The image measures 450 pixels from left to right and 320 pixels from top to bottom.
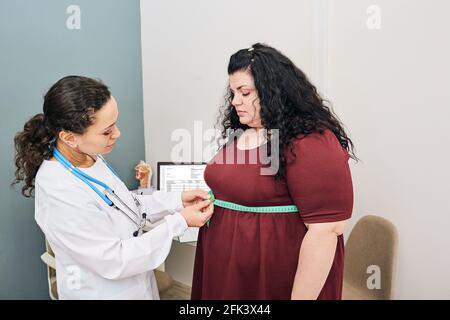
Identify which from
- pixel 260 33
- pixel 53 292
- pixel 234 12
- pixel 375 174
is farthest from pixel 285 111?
pixel 53 292

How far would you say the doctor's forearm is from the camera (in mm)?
991

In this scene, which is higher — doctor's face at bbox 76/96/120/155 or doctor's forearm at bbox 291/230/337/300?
doctor's face at bbox 76/96/120/155

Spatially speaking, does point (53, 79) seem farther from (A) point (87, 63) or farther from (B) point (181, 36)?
(B) point (181, 36)

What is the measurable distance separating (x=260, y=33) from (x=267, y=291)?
1.34 metres

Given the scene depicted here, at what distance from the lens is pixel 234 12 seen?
82.2 inches

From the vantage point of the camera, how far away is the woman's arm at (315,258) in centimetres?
99

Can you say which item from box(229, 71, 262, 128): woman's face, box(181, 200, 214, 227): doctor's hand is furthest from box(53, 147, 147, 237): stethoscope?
box(229, 71, 262, 128): woman's face

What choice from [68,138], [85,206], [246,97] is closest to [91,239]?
[85,206]

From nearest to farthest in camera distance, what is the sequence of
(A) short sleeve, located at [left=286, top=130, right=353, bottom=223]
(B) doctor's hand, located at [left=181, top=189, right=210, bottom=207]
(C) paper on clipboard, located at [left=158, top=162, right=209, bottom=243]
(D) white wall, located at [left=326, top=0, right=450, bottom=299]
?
(A) short sleeve, located at [left=286, top=130, right=353, bottom=223] < (B) doctor's hand, located at [left=181, top=189, right=210, bottom=207] < (D) white wall, located at [left=326, top=0, right=450, bottom=299] < (C) paper on clipboard, located at [left=158, top=162, right=209, bottom=243]

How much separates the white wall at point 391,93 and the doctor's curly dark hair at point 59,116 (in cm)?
107

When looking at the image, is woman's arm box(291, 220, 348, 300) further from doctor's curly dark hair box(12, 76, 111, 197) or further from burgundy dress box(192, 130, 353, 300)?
doctor's curly dark hair box(12, 76, 111, 197)

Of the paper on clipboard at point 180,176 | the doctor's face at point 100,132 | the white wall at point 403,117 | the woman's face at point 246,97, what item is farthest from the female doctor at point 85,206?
the paper on clipboard at point 180,176

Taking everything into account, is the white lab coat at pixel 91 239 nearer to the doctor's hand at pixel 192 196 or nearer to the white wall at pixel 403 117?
the doctor's hand at pixel 192 196

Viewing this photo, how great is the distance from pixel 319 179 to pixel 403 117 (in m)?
0.84
